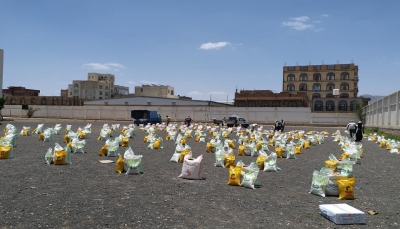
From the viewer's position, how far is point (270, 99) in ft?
267

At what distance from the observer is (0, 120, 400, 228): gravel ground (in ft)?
18.2

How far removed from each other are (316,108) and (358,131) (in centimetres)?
6127

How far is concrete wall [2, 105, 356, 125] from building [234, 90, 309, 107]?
25223 millimetres

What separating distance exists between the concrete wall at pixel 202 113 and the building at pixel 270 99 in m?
25.2

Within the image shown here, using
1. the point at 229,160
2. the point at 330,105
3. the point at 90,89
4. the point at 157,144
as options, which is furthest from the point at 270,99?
the point at 229,160

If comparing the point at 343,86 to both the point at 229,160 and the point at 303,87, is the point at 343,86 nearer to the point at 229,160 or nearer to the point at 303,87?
the point at 303,87

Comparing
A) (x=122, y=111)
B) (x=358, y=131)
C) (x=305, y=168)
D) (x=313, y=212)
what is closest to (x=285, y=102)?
(x=122, y=111)

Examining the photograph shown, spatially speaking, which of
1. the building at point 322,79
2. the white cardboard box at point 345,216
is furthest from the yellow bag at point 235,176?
the building at point 322,79

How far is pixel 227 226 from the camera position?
5.41m

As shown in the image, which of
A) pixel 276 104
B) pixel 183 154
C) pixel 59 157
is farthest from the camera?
pixel 276 104

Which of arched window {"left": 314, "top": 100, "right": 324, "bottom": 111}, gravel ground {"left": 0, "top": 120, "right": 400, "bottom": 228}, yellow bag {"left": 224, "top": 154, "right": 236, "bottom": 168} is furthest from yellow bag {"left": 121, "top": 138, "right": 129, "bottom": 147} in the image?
arched window {"left": 314, "top": 100, "right": 324, "bottom": 111}

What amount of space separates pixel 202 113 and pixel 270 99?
2847 centimetres

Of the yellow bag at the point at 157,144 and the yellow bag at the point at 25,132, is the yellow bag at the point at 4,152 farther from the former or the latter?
the yellow bag at the point at 25,132

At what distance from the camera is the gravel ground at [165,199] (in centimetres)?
555
